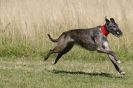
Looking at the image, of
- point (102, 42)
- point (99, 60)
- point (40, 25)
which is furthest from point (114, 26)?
point (40, 25)

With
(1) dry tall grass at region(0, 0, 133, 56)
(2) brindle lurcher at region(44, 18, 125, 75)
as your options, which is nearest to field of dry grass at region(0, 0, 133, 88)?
(1) dry tall grass at region(0, 0, 133, 56)

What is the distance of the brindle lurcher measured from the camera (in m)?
9.72

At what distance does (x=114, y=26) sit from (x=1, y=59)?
355cm

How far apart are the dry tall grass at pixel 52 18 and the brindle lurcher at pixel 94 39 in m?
2.94

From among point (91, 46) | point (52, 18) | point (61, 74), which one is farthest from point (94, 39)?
point (52, 18)

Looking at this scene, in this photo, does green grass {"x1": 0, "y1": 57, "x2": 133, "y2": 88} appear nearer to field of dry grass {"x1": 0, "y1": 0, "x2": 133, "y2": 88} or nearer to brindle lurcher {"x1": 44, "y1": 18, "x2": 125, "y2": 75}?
field of dry grass {"x1": 0, "y1": 0, "x2": 133, "y2": 88}

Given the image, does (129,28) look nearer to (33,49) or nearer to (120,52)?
(120,52)

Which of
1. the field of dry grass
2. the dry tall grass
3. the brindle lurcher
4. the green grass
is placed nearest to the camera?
the green grass

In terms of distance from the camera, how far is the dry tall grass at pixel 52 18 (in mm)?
13420

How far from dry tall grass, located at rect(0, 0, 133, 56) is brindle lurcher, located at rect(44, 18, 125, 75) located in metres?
2.94

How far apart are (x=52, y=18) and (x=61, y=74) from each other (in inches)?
174

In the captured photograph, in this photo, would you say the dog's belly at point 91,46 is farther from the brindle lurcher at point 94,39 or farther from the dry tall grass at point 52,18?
the dry tall grass at point 52,18

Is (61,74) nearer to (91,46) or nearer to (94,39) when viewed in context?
(91,46)

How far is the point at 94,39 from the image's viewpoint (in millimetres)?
9875
